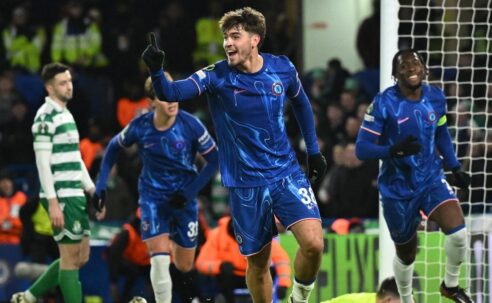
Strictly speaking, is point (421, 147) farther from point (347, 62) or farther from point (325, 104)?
point (347, 62)

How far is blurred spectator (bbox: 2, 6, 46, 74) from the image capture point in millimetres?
18000

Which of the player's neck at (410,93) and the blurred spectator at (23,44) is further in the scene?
the blurred spectator at (23,44)

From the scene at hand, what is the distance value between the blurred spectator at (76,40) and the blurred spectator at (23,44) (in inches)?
7.9

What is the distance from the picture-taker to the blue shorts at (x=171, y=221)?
11383 mm

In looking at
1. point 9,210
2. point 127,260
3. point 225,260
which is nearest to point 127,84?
point 9,210

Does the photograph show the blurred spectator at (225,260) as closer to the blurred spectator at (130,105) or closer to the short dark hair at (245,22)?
the short dark hair at (245,22)

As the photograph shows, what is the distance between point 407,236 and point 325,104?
5.48 m

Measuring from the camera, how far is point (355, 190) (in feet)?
47.3

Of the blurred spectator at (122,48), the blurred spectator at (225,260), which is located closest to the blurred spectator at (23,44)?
the blurred spectator at (122,48)

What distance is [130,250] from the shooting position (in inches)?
513

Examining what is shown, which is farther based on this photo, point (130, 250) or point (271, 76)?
point (130, 250)

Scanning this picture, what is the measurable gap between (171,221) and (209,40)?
6.82 m

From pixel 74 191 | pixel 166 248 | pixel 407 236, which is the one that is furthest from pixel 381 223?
pixel 74 191

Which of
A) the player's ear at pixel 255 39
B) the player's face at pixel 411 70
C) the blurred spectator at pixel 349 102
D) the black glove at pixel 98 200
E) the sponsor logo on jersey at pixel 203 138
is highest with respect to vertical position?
the player's ear at pixel 255 39
